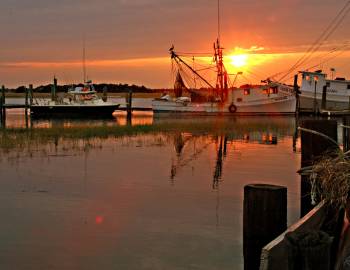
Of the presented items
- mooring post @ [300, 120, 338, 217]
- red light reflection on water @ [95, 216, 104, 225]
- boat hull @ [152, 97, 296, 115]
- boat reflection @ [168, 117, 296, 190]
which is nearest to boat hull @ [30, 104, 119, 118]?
boat hull @ [152, 97, 296, 115]

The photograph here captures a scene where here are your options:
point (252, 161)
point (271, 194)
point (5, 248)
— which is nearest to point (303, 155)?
point (271, 194)

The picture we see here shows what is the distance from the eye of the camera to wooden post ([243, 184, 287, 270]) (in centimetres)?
671

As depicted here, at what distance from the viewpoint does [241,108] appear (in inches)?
2798

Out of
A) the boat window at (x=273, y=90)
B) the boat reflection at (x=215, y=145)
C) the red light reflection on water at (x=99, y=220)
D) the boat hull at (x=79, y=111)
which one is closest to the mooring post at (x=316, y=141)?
the red light reflection on water at (x=99, y=220)

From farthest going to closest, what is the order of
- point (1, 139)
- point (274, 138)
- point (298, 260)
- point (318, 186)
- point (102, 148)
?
point (274, 138)
point (1, 139)
point (102, 148)
point (318, 186)
point (298, 260)

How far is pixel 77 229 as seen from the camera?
1109cm

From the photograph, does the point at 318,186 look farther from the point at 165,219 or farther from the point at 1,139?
the point at 1,139

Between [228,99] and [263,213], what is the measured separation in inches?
2618

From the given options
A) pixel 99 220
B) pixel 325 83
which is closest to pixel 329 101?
pixel 325 83

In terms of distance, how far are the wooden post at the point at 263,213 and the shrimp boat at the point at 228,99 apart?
62310 mm

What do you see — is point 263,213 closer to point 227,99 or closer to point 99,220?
point 99,220

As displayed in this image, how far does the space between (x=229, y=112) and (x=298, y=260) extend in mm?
66657

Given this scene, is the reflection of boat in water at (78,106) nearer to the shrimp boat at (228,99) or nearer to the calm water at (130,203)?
the shrimp boat at (228,99)

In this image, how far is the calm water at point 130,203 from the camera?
9.45 m
